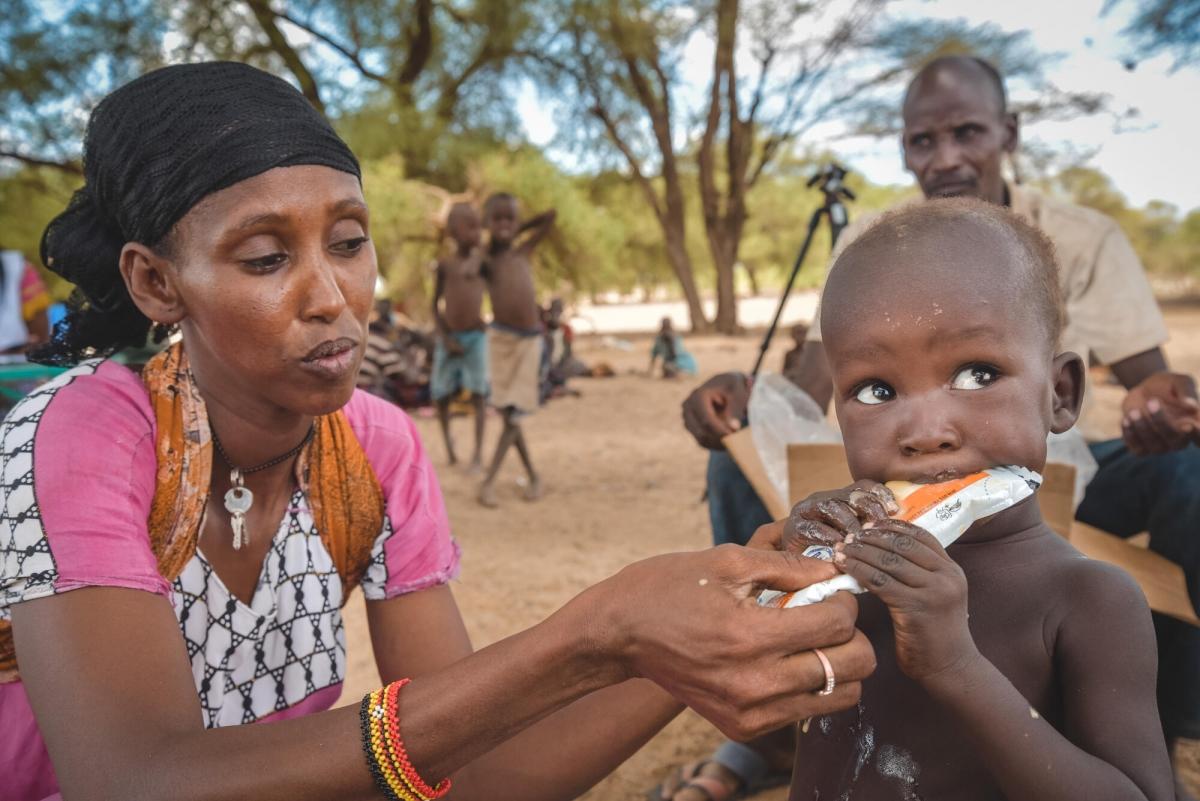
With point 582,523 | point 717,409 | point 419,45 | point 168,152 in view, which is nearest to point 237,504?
point 168,152

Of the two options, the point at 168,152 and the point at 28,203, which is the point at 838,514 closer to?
the point at 168,152

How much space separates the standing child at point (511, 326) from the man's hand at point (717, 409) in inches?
153

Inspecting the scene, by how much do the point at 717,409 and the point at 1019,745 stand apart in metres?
1.41

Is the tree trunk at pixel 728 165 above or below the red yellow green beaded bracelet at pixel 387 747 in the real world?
above

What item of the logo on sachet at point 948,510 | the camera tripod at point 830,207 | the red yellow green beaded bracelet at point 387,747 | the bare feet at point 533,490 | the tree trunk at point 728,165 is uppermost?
the tree trunk at point 728,165

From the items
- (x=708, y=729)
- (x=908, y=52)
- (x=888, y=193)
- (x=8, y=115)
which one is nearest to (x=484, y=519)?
(x=708, y=729)

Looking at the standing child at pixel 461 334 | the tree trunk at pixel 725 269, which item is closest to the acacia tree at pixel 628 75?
the tree trunk at pixel 725 269

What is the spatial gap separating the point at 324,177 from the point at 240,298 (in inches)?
9.7

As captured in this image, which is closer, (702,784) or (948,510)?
(948,510)

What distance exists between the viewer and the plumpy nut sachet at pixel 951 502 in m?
1.11

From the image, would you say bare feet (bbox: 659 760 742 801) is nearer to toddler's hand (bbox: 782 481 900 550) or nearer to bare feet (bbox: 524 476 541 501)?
toddler's hand (bbox: 782 481 900 550)

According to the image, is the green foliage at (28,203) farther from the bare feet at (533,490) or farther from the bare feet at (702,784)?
the bare feet at (702,784)

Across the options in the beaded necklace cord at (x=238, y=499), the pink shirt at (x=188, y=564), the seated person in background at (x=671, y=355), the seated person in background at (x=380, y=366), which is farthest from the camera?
the seated person in background at (x=671, y=355)

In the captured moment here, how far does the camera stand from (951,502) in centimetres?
114
